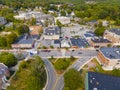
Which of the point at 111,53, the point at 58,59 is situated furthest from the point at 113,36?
the point at 58,59

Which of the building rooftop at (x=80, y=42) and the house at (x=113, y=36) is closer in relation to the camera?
the building rooftop at (x=80, y=42)

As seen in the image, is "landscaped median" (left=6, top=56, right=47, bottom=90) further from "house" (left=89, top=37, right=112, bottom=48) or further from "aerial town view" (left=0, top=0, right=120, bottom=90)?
"house" (left=89, top=37, right=112, bottom=48)

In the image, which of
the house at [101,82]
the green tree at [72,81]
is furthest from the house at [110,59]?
the green tree at [72,81]

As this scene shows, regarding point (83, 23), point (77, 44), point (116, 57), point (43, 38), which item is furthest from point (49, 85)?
point (83, 23)

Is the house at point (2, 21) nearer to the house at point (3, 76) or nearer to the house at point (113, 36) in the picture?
the house at point (113, 36)

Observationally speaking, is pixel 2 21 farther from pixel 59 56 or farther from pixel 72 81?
pixel 72 81

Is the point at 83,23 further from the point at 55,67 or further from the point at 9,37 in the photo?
the point at 55,67
